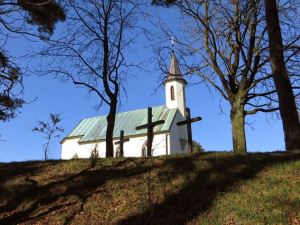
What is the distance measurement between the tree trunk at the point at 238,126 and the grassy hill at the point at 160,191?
175 inches

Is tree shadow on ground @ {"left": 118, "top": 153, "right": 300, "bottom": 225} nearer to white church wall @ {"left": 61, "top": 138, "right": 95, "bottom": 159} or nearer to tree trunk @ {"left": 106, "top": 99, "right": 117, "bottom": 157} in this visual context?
tree trunk @ {"left": 106, "top": 99, "right": 117, "bottom": 157}

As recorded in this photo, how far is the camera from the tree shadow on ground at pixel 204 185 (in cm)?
764

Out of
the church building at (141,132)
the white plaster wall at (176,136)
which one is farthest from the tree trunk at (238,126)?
the white plaster wall at (176,136)

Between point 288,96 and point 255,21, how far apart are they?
6.06 meters

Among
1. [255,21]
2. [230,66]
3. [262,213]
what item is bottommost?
[262,213]

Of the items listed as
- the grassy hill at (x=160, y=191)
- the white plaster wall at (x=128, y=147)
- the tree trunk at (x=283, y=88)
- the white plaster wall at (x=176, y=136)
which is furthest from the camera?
the white plaster wall at (x=176, y=136)

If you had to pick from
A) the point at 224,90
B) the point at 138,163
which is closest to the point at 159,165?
the point at 138,163

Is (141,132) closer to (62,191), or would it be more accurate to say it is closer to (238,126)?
(238,126)

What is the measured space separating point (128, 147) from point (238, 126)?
113 ft

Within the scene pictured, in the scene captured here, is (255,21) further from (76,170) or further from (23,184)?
(23,184)

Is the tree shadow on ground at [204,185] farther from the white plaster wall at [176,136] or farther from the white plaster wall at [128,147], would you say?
the white plaster wall at [176,136]

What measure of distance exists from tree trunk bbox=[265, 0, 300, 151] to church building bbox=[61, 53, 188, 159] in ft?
107

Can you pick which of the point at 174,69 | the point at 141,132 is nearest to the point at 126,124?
the point at 141,132

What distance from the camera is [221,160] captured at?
10.6m
